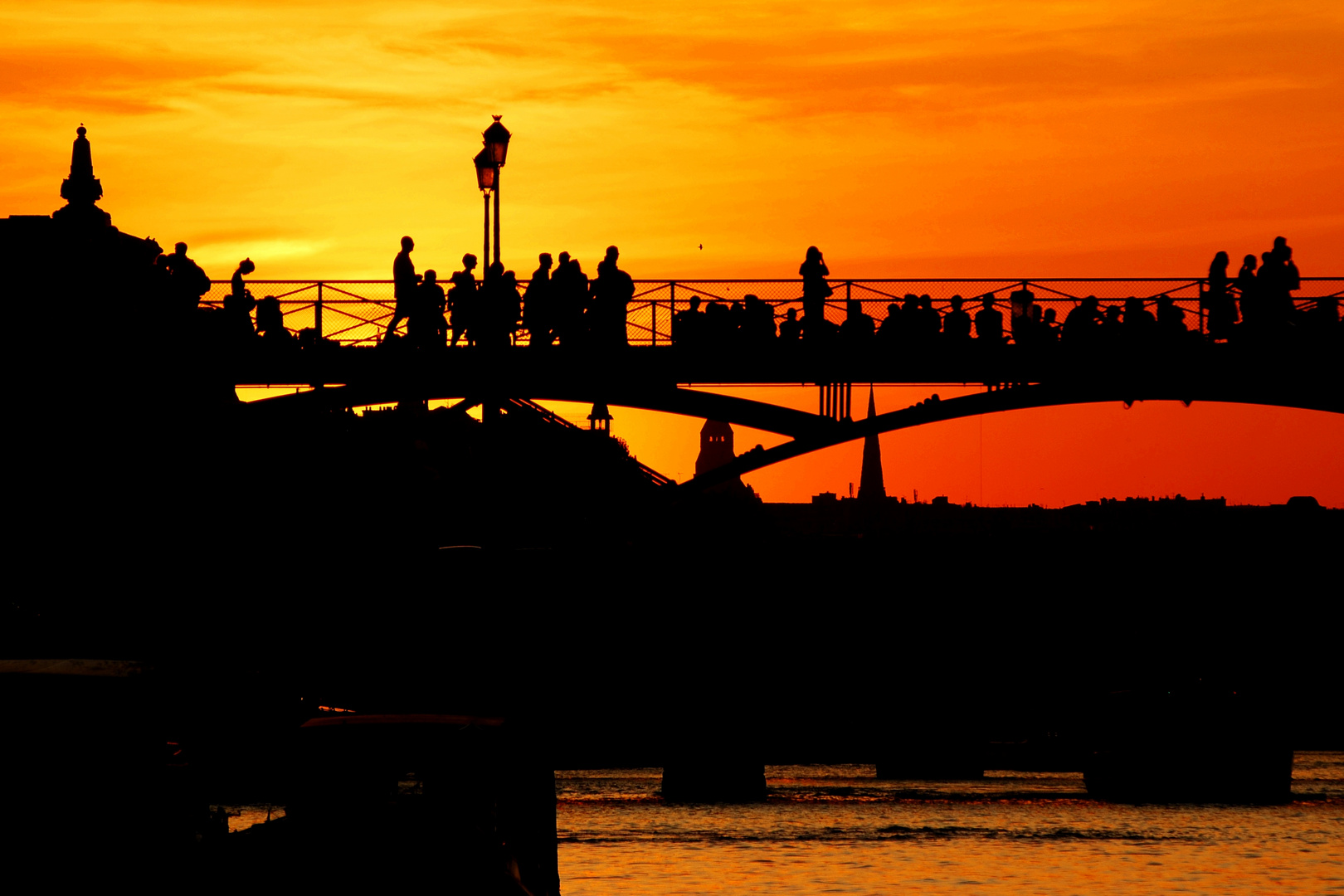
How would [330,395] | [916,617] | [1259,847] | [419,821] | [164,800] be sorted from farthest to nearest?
[916,617]
[1259,847]
[330,395]
[164,800]
[419,821]

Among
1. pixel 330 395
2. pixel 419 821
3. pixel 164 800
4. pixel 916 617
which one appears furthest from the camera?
pixel 916 617

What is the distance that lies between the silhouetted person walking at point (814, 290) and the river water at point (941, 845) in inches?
333

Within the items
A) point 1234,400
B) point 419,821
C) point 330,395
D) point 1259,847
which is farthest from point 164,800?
point 1259,847

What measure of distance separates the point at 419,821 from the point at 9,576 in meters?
17.4

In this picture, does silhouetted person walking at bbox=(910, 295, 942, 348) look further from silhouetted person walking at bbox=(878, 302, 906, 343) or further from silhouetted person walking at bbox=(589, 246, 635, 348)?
silhouetted person walking at bbox=(589, 246, 635, 348)

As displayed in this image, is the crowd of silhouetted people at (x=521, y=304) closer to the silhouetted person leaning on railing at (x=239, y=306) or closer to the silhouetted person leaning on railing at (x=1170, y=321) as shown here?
the silhouetted person leaning on railing at (x=239, y=306)

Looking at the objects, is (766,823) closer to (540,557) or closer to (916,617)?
(916,617)

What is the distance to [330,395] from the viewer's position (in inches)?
1358

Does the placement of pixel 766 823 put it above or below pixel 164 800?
below

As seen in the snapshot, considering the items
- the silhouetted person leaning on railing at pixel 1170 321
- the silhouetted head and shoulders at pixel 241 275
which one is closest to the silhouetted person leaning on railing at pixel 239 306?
the silhouetted head and shoulders at pixel 241 275

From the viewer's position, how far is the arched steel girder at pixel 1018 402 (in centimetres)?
3484

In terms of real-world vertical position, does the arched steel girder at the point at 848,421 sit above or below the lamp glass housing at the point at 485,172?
below

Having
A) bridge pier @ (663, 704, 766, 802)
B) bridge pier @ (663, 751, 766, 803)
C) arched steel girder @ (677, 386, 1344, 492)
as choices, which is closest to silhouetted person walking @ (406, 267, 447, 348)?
arched steel girder @ (677, 386, 1344, 492)

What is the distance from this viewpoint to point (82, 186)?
41.7 meters
